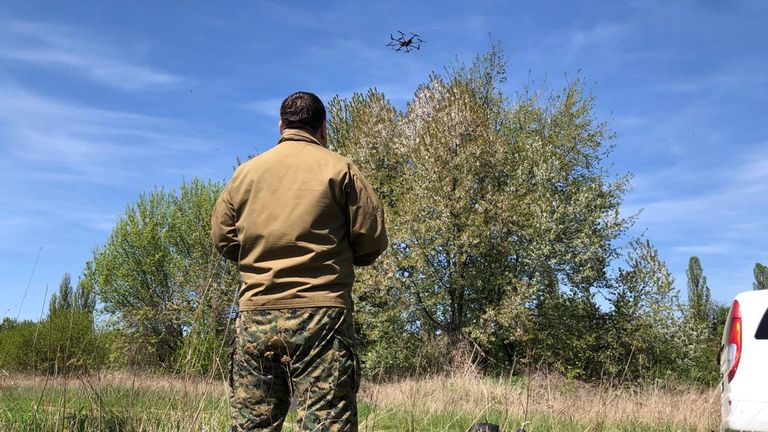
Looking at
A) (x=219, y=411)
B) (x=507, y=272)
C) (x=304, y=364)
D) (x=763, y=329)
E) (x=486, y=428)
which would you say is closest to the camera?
(x=304, y=364)

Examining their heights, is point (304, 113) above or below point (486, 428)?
above

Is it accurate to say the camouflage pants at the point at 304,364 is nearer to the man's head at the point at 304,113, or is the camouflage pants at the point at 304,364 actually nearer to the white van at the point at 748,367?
the man's head at the point at 304,113

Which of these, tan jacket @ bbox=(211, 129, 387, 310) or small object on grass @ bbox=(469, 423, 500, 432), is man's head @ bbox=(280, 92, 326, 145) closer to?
tan jacket @ bbox=(211, 129, 387, 310)

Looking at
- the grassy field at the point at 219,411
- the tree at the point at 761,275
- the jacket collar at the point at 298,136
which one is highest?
the tree at the point at 761,275

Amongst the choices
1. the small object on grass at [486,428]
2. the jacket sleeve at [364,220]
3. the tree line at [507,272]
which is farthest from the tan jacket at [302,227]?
the tree line at [507,272]

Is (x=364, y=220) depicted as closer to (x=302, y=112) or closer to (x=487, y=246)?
(x=302, y=112)

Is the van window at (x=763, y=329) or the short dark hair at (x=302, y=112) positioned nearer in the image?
the short dark hair at (x=302, y=112)

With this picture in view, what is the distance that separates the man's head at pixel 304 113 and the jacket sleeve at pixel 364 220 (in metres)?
0.39

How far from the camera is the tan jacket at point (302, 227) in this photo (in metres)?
3.32

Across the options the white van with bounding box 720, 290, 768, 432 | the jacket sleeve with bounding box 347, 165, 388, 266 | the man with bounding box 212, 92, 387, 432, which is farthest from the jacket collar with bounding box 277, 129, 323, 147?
the white van with bounding box 720, 290, 768, 432

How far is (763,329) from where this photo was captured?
5914mm

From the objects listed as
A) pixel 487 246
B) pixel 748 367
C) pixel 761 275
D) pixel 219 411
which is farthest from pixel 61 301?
pixel 761 275

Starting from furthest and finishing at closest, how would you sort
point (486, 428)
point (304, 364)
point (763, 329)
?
point (763, 329) → point (486, 428) → point (304, 364)

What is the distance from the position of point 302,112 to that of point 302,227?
28.0 inches
